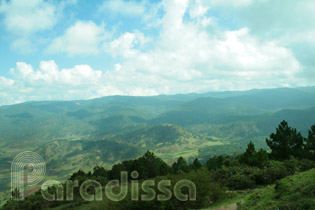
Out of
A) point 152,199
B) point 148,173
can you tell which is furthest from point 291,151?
point 148,173

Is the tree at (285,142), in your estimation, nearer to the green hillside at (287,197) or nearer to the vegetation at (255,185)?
the vegetation at (255,185)

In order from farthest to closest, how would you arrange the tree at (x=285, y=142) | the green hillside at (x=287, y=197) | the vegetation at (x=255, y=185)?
the tree at (x=285, y=142)
the vegetation at (x=255, y=185)
the green hillside at (x=287, y=197)

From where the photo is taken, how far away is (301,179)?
17.9m

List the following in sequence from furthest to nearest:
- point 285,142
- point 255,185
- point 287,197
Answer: point 285,142, point 255,185, point 287,197

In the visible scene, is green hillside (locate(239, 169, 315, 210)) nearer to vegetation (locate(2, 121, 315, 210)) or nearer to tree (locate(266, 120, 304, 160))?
vegetation (locate(2, 121, 315, 210))

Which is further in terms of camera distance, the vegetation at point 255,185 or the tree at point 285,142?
the tree at point 285,142

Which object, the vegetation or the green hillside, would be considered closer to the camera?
the green hillside

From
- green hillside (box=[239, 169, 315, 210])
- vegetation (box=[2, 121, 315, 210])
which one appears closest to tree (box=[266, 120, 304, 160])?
vegetation (box=[2, 121, 315, 210])

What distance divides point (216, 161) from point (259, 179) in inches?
1617

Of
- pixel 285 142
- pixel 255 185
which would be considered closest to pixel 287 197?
pixel 255 185

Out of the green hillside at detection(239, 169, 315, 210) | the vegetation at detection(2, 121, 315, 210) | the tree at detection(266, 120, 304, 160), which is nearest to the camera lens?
the green hillside at detection(239, 169, 315, 210)

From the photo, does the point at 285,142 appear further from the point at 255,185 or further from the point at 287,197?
the point at 287,197

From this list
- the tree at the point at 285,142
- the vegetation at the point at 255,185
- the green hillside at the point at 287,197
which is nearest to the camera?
the green hillside at the point at 287,197

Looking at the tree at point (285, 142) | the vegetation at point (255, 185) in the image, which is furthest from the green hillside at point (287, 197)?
the tree at point (285, 142)
